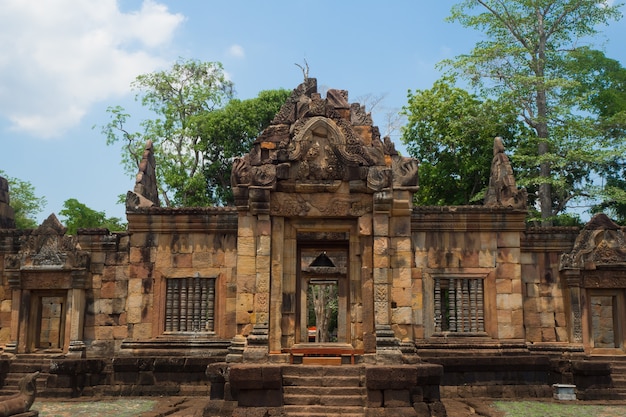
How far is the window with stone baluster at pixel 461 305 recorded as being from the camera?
13352 mm

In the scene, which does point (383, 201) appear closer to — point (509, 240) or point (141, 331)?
point (509, 240)

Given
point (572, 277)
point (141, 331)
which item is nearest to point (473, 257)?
point (572, 277)

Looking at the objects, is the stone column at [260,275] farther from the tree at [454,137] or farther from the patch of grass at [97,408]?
the tree at [454,137]

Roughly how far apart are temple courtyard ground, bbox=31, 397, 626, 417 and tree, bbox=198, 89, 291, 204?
16.1 meters

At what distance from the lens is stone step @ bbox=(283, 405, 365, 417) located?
30.7ft

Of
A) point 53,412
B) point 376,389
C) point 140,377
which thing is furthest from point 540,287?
point 53,412

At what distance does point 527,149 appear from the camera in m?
22.3

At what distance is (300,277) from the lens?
13000mm

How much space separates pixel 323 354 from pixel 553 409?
428cm

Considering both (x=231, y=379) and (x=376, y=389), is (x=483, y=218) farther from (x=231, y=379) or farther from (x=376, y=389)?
(x=231, y=379)

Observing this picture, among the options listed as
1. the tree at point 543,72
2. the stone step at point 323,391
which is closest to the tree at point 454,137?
the tree at point 543,72

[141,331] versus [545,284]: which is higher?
[545,284]

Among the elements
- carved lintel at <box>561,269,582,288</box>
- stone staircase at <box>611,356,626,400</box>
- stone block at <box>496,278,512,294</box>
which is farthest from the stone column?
stone staircase at <box>611,356,626,400</box>

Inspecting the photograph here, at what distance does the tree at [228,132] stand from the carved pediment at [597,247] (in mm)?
16792
